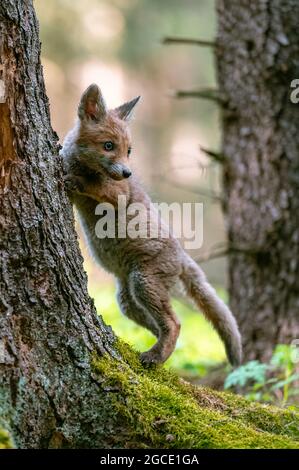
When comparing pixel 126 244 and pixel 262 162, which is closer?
pixel 126 244

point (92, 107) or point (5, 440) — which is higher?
point (92, 107)

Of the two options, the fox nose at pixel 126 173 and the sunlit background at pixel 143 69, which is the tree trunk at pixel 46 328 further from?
the sunlit background at pixel 143 69

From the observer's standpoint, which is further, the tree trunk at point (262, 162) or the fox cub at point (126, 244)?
the tree trunk at point (262, 162)

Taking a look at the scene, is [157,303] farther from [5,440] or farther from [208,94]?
[208,94]

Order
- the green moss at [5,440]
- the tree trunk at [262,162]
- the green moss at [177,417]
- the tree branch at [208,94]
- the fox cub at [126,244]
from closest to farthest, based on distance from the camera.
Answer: the green moss at [5,440] < the green moss at [177,417] < the fox cub at [126,244] < the tree trunk at [262,162] < the tree branch at [208,94]

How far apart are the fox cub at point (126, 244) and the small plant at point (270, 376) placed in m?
0.17

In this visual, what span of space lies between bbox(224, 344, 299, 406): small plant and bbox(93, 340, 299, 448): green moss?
2.94 feet

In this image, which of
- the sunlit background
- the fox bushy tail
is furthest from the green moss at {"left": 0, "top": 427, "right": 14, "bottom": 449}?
the sunlit background

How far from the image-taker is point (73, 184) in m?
5.23

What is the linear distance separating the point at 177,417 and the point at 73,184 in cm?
205

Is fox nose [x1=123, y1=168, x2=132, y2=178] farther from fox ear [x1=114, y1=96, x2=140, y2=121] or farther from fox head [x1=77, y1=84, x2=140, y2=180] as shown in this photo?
fox ear [x1=114, y1=96, x2=140, y2=121]

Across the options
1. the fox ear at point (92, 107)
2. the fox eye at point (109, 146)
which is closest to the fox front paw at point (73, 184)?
the fox eye at point (109, 146)

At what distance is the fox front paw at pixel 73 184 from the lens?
5223 mm

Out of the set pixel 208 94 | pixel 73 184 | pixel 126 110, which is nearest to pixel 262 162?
pixel 208 94
